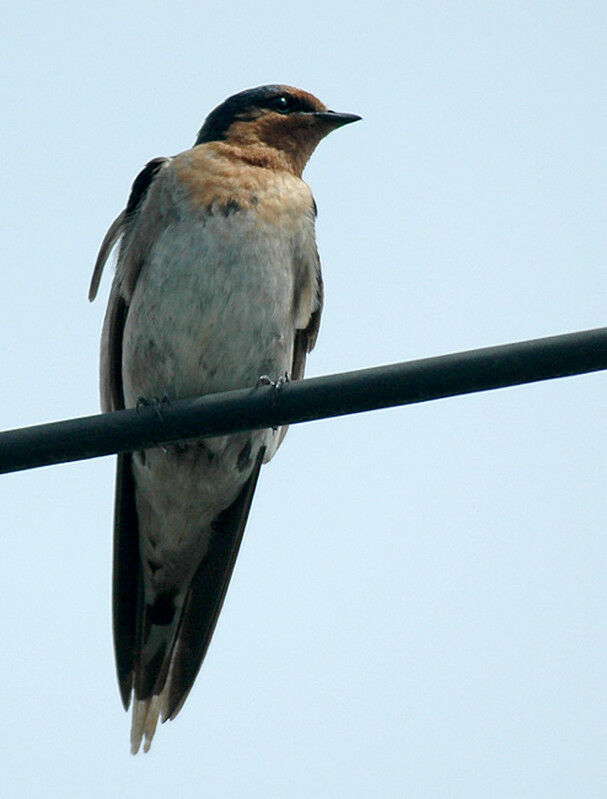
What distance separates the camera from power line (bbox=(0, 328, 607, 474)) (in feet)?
12.9

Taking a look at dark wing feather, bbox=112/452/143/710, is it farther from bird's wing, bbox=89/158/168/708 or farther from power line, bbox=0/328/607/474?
power line, bbox=0/328/607/474

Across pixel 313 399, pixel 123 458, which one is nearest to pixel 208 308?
pixel 123 458

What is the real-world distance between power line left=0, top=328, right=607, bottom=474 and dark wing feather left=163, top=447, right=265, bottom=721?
10.2 ft

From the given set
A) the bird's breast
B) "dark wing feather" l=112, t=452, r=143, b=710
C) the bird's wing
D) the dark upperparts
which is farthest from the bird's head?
"dark wing feather" l=112, t=452, r=143, b=710

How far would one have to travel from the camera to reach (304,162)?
8.12 m

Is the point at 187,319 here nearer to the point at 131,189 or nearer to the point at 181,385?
the point at 181,385

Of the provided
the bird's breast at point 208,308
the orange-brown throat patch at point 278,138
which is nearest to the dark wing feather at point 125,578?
the bird's breast at point 208,308

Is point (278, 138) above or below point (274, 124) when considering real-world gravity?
below

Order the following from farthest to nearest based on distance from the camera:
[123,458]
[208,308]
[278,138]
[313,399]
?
[278,138], [123,458], [208,308], [313,399]

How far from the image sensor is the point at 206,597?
749 centimetres

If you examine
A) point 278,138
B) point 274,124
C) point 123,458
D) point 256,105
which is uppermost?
point 256,105

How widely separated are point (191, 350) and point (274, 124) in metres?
1.94

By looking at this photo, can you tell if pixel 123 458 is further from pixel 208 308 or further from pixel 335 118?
pixel 335 118

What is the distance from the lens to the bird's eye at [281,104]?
27.2ft
